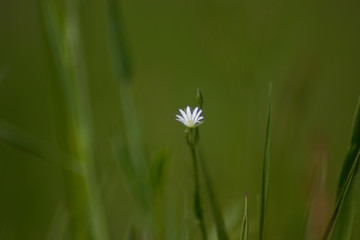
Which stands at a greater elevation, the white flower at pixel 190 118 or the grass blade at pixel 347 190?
the white flower at pixel 190 118

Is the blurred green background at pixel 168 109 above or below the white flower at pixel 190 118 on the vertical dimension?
above

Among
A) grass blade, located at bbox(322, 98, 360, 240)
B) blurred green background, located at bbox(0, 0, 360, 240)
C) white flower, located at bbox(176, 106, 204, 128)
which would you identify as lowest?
grass blade, located at bbox(322, 98, 360, 240)

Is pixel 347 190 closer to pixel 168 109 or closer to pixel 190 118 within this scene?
pixel 190 118

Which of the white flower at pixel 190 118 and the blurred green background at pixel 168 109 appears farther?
the blurred green background at pixel 168 109

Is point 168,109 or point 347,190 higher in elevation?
point 168,109

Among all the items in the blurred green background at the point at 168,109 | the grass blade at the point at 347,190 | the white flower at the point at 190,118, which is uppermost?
the blurred green background at the point at 168,109

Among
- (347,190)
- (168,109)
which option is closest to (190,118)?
(347,190)
